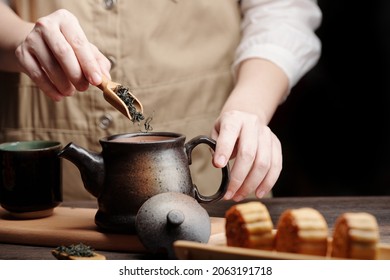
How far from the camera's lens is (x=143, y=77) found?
6.27ft

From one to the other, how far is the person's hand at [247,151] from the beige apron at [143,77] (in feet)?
1.34

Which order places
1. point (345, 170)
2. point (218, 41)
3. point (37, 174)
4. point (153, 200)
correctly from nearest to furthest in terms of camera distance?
1. point (153, 200)
2. point (37, 174)
3. point (218, 41)
4. point (345, 170)

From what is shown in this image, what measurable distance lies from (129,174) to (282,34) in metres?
0.86

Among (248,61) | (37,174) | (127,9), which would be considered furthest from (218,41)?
(37,174)

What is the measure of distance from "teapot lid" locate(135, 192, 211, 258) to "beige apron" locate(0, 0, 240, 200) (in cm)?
73

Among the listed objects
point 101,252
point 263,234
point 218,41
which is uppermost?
point 218,41

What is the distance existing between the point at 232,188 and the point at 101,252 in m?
0.33

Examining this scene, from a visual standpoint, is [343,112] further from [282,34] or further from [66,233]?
[66,233]

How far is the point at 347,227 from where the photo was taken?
1023 mm

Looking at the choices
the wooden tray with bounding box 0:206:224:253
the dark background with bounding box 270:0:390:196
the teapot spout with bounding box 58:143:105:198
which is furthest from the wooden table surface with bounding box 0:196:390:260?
the dark background with bounding box 270:0:390:196

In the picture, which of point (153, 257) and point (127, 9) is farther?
point (127, 9)

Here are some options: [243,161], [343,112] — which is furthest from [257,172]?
[343,112]

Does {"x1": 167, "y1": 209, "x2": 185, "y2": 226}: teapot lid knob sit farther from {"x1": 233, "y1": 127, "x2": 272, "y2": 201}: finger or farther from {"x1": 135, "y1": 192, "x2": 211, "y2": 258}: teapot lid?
{"x1": 233, "y1": 127, "x2": 272, "y2": 201}: finger

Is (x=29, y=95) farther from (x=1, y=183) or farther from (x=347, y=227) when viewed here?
(x=347, y=227)
